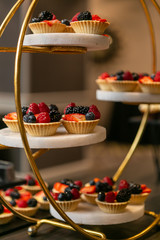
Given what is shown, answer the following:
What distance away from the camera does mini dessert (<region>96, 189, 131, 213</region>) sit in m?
2.22

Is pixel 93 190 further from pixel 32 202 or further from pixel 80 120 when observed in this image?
pixel 80 120

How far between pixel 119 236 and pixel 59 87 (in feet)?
10.5

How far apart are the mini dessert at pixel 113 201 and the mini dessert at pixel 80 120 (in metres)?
0.41

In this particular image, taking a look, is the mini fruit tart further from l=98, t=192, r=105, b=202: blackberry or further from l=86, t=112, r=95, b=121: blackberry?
l=86, t=112, r=95, b=121: blackberry

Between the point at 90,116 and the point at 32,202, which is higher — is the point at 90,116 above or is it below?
above

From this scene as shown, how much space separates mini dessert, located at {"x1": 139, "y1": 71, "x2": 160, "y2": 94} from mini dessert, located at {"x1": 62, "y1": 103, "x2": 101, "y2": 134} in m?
0.61

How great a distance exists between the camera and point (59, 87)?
521cm

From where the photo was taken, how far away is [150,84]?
8.46 ft

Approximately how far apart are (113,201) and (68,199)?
24 centimetres

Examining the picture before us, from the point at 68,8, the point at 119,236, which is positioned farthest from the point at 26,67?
the point at 119,236

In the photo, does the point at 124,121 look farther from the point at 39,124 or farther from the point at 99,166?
the point at 39,124

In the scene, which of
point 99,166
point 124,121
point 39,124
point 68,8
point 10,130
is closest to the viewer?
point 39,124

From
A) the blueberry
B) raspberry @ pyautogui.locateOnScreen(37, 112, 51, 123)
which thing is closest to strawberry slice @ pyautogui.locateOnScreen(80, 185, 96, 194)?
the blueberry

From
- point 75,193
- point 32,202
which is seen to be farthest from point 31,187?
point 75,193
